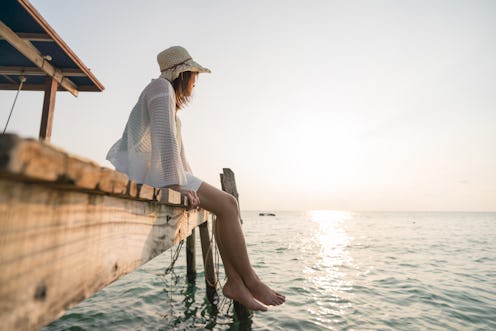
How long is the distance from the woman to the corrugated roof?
2307 millimetres

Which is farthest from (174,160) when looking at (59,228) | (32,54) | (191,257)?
(191,257)

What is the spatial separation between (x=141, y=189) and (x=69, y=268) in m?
0.45

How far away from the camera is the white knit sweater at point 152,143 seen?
7.94ft

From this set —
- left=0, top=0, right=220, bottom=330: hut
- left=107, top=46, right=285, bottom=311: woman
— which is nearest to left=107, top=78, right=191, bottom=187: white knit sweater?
left=107, top=46, right=285, bottom=311: woman

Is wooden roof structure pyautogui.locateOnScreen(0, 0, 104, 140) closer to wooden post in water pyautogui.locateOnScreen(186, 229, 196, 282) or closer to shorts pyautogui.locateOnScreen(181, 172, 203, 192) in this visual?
shorts pyautogui.locateOnScreen(181, 172, 203, 192)

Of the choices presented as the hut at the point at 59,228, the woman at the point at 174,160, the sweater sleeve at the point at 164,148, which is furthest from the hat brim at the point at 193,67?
the hut at the point at 59,228

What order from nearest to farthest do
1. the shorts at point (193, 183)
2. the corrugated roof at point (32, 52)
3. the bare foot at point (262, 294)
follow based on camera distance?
the shorts at point (193, 183) < the bare foot at point (262, 294) < the corrugated roof at point (32, 52)

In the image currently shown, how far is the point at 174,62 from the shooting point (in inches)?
118

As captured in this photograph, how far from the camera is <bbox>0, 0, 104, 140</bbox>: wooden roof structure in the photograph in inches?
152

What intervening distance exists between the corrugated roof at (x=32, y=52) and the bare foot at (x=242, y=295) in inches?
168

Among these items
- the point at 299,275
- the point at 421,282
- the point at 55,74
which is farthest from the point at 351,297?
the point at 55,74

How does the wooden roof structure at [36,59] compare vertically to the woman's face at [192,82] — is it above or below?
above

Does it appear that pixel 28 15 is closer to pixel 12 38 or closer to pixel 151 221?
pixel 12 38

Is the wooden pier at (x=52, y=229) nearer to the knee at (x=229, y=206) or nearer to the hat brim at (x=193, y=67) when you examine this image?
the knee at (x=229, y=206)
